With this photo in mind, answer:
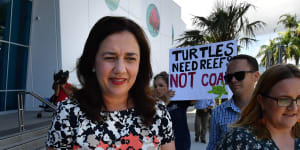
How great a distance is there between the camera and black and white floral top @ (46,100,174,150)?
1096 millimetres

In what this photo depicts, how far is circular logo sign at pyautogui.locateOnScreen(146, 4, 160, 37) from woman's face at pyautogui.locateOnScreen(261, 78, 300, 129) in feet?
60.4

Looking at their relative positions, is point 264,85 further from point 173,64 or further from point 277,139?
point 173,64

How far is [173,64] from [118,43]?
6.97 ft

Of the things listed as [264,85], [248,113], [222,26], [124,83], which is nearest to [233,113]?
[248,113]

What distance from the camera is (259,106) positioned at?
1.39 m

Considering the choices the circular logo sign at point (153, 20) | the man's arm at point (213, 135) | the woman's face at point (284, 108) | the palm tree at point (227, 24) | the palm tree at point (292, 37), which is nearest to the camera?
the woman's face at point (284, 108)

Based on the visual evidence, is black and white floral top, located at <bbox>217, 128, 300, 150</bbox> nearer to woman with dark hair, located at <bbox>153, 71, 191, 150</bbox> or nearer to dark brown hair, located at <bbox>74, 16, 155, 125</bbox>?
dark brown hair, located at <bbox>74, 16, 155, 125</bbox>

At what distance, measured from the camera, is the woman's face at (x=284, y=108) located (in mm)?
1227

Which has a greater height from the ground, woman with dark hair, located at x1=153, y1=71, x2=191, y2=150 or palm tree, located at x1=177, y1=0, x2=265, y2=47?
palm tree, located at x1=177, y1=0, x2=265, y2=47

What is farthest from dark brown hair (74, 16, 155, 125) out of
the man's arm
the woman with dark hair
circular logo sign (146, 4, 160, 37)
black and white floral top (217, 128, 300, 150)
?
circular logo sign (146, 4, 160, 37)

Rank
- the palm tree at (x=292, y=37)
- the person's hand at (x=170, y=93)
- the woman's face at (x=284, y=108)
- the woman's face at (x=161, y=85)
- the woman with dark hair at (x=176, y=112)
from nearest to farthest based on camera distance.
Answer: the woman's face at (x=284, y=108), the woman with dark hair at (x=176, y=112), the person's hand at (x=170, y=93), the woman's face at (x=161, y=85), the palm tree at (x=292, y=37)

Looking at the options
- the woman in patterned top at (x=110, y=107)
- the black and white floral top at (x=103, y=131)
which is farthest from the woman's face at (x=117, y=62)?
the black and white floral top at (x=103, y=131)

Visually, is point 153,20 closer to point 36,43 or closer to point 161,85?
point 36,43

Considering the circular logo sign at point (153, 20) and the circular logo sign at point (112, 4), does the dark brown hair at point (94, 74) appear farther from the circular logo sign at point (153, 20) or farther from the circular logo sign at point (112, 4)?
the circular logo sign at point (153, 20)
